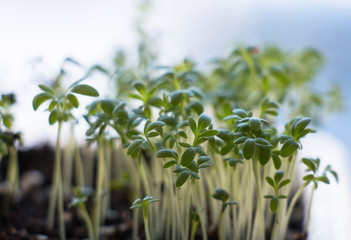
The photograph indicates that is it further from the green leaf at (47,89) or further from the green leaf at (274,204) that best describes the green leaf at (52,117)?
the green leaf at (274,204)

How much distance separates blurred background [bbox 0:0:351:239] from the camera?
3.86ft

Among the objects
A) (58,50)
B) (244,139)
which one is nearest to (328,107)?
(244,139)

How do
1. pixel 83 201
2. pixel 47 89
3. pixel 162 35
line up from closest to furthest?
pixel 47 89
pixel 83 201
pixel 162 35

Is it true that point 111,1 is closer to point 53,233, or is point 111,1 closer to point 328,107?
point 328,107

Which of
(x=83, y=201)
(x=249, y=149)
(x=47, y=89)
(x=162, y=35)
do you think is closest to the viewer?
(x=249, y=149)

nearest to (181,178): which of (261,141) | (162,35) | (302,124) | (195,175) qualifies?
(195,175)

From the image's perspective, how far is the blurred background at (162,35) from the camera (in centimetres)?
118

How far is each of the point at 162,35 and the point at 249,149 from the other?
90 centimetres

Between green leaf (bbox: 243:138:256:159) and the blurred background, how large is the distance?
47 centimetres

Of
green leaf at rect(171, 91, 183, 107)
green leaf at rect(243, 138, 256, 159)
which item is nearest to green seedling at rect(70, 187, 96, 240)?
green leaf at rect(171, 91, 183, 107)

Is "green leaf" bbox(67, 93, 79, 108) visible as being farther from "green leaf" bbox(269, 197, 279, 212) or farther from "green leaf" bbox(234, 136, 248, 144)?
"green leaf" bbox(269, 197, 279, 212)

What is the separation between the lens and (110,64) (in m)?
1.28

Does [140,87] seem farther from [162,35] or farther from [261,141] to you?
[162,35]

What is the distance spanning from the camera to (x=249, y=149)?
0.63 m
